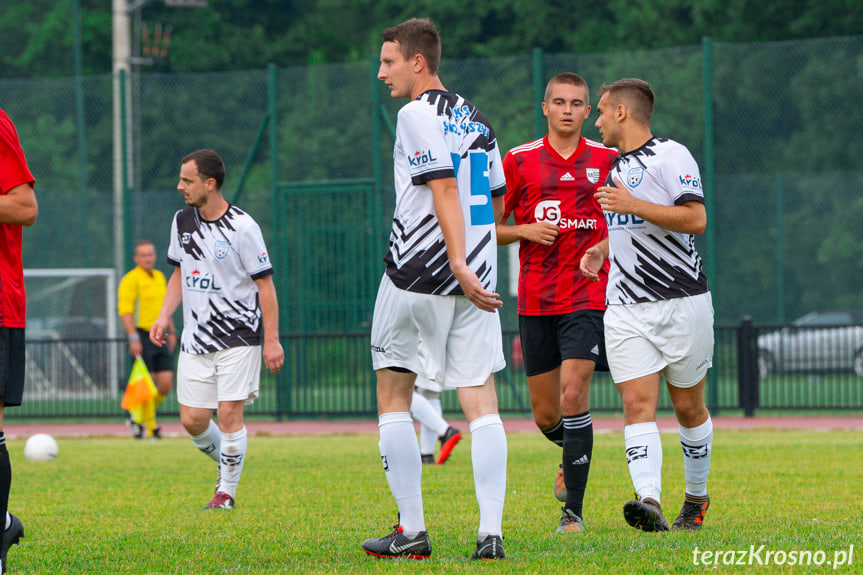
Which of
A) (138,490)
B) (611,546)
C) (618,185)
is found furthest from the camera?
(138,490)

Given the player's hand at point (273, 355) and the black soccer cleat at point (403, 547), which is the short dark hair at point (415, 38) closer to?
the black soccer cleat at point (403, 547)

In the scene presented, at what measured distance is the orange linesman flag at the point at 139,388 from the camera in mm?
13227

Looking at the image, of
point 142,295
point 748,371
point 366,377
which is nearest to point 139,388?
point 142,295

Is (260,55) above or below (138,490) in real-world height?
above

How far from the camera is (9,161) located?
485 cm

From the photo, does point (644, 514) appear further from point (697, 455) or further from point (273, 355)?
point (273, 355)

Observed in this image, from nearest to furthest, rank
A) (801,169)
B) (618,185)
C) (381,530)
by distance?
(618,185) → (381,530) → (801,169)

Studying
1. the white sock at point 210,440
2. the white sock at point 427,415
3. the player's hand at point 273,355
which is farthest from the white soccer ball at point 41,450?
the player's hand at point 273,355

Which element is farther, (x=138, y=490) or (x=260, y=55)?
(x=260, y=55)

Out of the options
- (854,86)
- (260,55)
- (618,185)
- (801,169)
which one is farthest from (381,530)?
(260,55)

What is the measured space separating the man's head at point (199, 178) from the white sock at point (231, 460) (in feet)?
4.77

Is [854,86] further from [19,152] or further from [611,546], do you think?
[19,152]

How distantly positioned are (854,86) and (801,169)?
2.81m

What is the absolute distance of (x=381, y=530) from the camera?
6.29 meters
